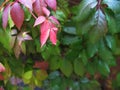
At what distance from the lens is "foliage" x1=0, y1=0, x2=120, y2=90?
A: 2.45 feet

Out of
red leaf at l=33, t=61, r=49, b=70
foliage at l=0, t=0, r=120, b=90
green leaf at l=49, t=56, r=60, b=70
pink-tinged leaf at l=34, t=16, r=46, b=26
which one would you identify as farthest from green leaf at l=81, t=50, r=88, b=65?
pink-tinged leaf at l=34, t=16, r=46, b=26

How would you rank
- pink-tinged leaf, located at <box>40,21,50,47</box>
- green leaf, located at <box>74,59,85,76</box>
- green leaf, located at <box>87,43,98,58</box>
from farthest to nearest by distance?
green leaf, located at <box>74,59,85,76</box>
green leaf, located at <box>87,43,98,58</box>
pink-tinged leaf, located at <box>40,21,50,47</box>

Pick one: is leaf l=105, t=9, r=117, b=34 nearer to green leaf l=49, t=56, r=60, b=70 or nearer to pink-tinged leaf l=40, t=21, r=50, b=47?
pink-tinged leaf l=40, t=21, r=50, b=47

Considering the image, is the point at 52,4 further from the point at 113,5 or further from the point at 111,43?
the point at 111,43

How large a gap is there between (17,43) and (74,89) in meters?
0.43

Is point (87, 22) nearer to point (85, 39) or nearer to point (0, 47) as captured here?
point (85, 39)

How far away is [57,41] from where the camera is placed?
99 cm

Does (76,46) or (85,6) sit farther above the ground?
(85,6)

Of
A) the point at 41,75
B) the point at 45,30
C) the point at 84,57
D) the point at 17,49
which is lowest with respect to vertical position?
the point at 41,75

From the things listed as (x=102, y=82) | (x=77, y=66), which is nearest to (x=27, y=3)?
(x=77, y=66)

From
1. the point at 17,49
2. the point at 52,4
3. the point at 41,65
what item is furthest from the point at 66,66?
the point at 52,4

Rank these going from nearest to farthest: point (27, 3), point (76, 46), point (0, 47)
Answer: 1. point (27, 3)
2. point (0, 47)
3. point (76, 46)

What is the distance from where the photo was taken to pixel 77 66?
1.06m

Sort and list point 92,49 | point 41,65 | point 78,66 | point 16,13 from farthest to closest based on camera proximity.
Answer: point 41,65 → point 78,66 → point 92,49 → point 16,13
